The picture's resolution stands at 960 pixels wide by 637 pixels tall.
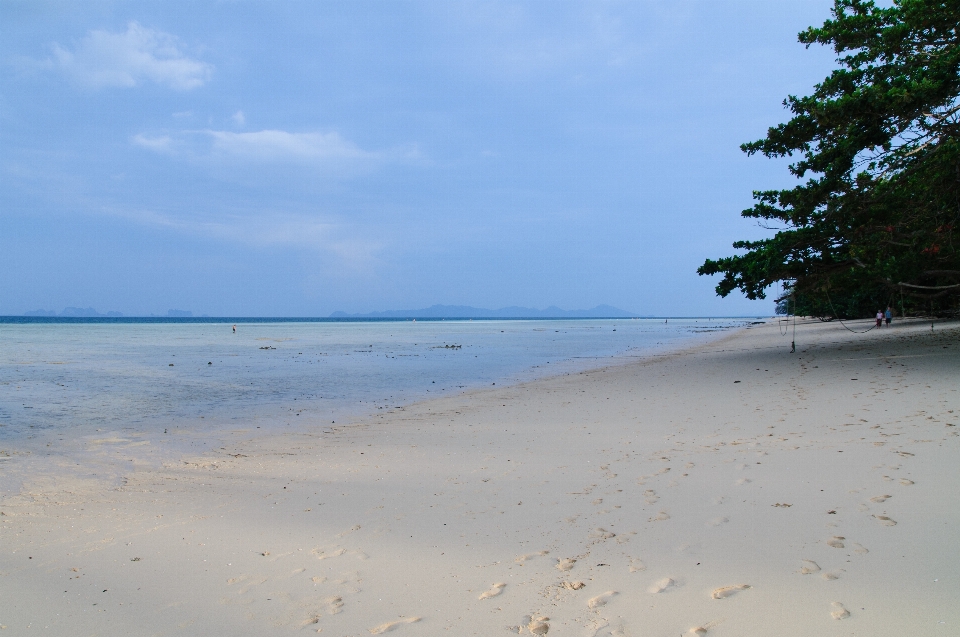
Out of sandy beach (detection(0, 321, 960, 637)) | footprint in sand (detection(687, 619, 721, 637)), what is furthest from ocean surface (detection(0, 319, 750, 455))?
footprint in sand (detection(687, 619, 721, 637))

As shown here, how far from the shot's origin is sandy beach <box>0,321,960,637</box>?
3309 millimetres

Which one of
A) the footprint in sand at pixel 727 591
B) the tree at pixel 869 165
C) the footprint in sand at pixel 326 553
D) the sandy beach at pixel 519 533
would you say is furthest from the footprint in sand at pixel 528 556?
the tree at pixel 869 165

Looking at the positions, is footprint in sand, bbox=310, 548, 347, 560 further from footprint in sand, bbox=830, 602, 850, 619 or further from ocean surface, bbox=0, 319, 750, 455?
ocean surface, bbox=0, 319, 750, 455

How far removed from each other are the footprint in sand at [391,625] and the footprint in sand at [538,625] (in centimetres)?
69

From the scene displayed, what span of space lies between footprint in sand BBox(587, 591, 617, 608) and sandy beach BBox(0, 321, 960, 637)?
0.02 m

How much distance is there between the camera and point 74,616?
352 centimetres

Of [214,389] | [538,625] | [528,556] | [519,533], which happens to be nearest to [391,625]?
[538,625]

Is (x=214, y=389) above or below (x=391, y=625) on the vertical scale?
below

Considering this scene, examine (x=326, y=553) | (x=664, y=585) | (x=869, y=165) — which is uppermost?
(x=869, y=165)

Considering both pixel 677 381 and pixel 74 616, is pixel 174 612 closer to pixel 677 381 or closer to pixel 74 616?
pixel 74 616

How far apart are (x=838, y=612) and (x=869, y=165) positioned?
49.6 feet

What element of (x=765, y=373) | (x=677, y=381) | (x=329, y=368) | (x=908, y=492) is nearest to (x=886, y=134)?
(x=765, y=373)

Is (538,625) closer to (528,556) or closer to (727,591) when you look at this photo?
(528,556)

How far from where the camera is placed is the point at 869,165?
A: 47.2 ft
